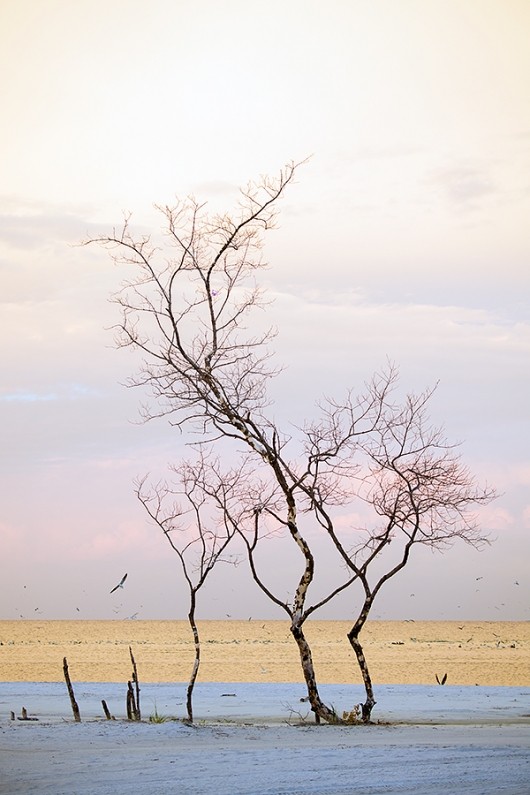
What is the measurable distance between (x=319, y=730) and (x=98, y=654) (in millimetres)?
31691

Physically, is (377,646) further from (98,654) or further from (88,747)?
(88,747)

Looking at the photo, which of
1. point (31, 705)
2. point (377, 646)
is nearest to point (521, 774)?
point (31, 705)

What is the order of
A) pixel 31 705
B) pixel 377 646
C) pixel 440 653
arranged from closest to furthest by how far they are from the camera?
pixel 31 705
pixel 440 653
pixel 377 646

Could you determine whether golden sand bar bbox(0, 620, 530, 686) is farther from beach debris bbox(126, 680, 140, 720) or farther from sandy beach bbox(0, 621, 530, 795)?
beach debris bbox(126, 680, 140, 720)

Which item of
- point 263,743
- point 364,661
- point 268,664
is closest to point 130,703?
point 263,743

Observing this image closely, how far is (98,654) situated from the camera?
4197 centimetres

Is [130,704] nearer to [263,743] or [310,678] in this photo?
[310,678]

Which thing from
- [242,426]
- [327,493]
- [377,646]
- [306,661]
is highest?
[242,426]

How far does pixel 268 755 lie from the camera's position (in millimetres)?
10219

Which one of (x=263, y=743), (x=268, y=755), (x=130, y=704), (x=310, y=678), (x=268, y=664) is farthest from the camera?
(x=268, y=664)

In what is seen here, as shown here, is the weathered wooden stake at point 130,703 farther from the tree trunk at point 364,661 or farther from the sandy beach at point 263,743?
the tree trunk at point 364,661

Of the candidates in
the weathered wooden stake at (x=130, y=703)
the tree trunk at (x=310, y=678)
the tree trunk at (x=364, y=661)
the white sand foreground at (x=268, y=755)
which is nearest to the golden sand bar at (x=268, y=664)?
the white sand foreground at (x=268, y=755)

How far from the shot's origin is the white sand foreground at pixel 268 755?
8.34 m

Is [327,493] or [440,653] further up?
[327,493]
